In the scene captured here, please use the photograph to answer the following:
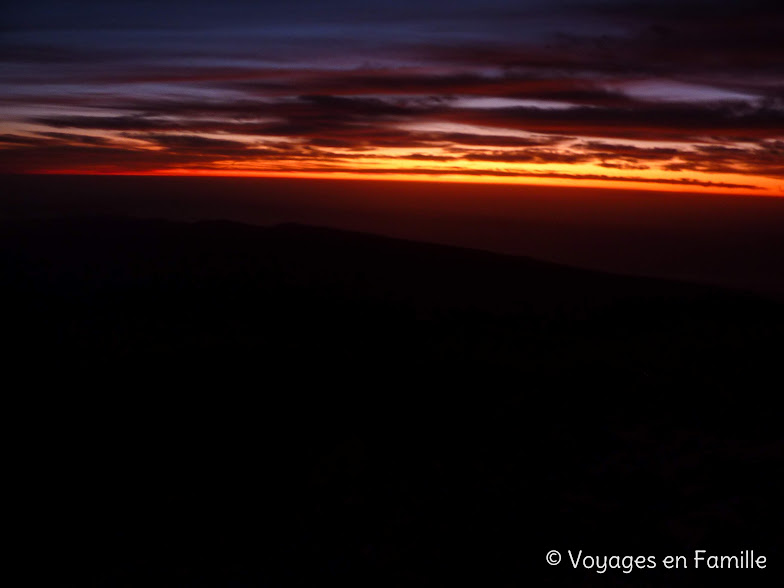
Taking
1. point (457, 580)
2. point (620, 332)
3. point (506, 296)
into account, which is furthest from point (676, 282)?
point (457, 580)

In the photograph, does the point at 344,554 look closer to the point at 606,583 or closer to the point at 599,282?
the point at 606,583

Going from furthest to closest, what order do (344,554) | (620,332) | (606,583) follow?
(620,332)
(344,554)
(606,583)

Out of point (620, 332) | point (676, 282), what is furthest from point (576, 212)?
point (620, 332)

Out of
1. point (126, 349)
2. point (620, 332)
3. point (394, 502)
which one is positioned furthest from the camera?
point (620, 332)

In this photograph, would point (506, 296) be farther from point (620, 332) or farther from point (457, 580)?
point (457, 580)

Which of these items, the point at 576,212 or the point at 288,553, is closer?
the point at 288,553

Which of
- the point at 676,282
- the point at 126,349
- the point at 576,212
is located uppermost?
the point at 126,349

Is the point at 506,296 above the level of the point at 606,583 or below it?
below
